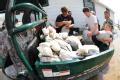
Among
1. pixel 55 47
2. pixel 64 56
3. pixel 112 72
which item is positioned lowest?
pixel 112 72

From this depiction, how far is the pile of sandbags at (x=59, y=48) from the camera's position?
Result: 169 inches

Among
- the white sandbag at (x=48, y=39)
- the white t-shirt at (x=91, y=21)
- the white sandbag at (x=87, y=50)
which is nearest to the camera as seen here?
the white sandbag at (x=87, y=50)

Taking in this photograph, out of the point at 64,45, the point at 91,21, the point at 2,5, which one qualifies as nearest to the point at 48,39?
the point at 64,45

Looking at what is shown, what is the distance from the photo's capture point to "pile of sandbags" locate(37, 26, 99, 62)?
4305 millimetres

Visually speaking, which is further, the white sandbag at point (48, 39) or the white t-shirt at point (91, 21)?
the white t-shirt at point (91, 21)

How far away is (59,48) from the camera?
14.6 feet

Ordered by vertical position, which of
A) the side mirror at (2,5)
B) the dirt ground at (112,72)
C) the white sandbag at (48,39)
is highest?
the side mirror at (2,5)

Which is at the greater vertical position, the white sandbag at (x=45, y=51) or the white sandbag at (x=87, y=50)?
the white sandbag at (x=45, y=51)

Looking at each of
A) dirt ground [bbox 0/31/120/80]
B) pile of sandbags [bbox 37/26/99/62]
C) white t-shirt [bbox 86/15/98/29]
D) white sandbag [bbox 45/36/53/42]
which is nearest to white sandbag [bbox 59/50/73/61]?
pile of sandbags [bbox 37/26/99/62]

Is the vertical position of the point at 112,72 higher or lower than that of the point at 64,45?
lower

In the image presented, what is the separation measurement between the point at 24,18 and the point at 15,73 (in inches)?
36.8

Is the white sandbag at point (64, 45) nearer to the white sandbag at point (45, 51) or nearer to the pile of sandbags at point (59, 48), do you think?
→ the pile of sandbags at point (59, 48)

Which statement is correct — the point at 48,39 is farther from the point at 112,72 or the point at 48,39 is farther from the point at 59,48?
the point at 112,72

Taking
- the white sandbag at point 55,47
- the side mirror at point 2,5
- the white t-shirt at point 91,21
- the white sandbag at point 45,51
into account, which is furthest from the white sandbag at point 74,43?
the white t-shirt at point 91,21
